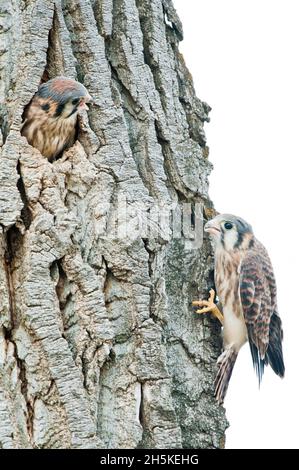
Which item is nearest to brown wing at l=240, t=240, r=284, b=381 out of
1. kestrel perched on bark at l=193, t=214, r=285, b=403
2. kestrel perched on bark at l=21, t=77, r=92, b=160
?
kestrel perched on bark at l=193, t=214, r=285, b=403

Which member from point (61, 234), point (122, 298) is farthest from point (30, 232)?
point (122, 298)

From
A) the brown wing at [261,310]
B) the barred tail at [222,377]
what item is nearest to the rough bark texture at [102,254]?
the barred tail at [222,377]

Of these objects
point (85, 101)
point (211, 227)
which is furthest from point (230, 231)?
point (85, 101)

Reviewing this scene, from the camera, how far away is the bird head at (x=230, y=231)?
690 centimetres

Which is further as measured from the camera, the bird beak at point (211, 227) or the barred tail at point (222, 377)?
the bird beak at point (211, 227)

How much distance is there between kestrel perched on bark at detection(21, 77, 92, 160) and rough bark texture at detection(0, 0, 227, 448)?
0.09 metres

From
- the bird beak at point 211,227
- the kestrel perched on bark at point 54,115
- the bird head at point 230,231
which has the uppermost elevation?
the kestrel perched on bark at point 54,115

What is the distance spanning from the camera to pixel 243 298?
7.37m

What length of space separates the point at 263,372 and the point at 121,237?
1453 mm

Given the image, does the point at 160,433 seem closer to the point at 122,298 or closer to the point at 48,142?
the point at 122,298

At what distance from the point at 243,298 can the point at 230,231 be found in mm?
452

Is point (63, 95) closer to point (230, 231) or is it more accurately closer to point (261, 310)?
point (230, 231)

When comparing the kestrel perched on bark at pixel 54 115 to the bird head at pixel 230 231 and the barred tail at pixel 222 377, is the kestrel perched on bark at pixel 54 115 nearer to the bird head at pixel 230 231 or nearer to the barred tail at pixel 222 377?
the bird head at pixel 230 231

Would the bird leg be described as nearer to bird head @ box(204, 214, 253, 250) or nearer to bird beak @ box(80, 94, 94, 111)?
bird head @ box(204, 214, 253, 250)
